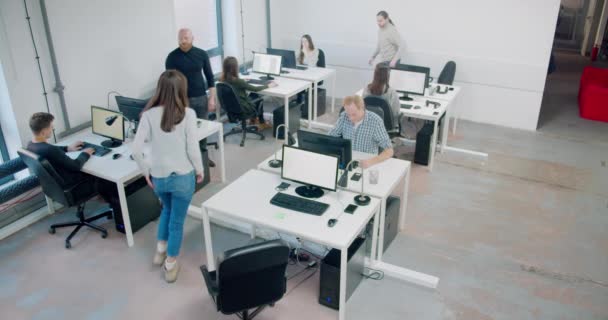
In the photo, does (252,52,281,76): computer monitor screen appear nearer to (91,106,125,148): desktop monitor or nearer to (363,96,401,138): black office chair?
(363,96,401,138): black office chair

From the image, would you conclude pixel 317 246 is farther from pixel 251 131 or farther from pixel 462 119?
pixel 462 119

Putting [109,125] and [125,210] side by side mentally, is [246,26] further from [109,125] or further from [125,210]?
[125,210]

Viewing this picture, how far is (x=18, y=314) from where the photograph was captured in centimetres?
363

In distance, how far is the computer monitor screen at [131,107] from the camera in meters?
4.91

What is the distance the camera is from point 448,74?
6.83 metres

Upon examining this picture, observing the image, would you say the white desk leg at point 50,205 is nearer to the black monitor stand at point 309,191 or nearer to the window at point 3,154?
the window at point 3,154

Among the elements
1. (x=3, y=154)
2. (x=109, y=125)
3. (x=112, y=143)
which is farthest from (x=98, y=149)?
(x=3, y=154)

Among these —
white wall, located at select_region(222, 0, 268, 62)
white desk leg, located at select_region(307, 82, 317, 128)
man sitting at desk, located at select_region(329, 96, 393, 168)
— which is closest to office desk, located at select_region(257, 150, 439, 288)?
man sitting at desk, located at select_region(329, 96, 393, 168)

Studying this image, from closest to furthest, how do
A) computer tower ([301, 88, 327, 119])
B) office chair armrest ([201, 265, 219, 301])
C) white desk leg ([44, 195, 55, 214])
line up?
office chair armrest ([201, 265, 219, 301]) < white desk leg ([44, 195, 55, 214]) < computer tower ([301, 88, 327, 119])

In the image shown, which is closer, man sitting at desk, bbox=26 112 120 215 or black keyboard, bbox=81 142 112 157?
man sitting at desk, bbox=26 112 120 215

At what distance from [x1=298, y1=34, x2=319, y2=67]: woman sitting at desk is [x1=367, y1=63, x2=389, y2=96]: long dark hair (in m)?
2.28

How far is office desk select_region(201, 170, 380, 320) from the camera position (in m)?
3.32

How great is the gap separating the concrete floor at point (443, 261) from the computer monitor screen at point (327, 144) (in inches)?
37.6

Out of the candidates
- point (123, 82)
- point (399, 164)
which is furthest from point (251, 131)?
point (399, 164)
